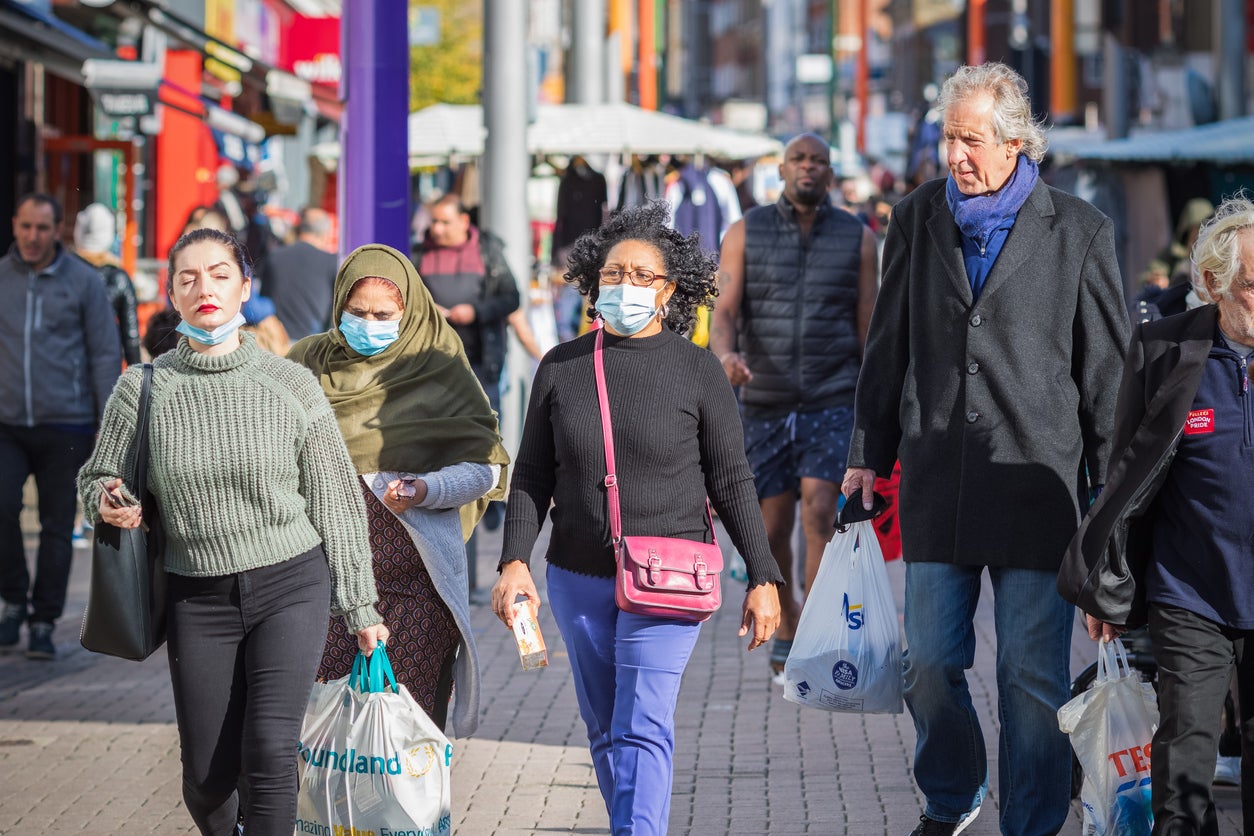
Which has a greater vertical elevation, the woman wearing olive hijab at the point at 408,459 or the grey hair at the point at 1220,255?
the grey hair at the point at 1220,255

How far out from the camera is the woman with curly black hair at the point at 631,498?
4.74 m

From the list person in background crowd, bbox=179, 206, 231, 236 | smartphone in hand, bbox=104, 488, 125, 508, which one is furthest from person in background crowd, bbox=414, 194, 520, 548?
smartphone in hand, bbox=104, 488, 125, 508

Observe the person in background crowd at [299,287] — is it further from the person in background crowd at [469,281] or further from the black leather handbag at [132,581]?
the black leather handbag at [132,581]

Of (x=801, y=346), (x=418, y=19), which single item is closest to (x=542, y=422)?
(x=801, y=346)

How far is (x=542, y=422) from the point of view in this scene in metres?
4.92

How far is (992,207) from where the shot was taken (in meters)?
5.08

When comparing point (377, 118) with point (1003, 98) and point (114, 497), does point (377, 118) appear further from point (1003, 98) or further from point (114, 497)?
point (114, 497)

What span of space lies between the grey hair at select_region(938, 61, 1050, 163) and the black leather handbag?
84.9 inches

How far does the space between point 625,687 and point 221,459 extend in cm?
109

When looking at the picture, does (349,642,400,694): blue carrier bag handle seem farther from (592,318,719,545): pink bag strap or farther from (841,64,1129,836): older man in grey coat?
(841,64,1129,836): older man in grey coat

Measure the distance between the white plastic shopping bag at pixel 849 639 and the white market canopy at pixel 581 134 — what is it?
40.5 ft

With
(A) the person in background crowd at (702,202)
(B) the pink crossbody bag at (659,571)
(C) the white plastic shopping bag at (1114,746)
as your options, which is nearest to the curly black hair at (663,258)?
(B) the pink crossbody bag at (659,571)

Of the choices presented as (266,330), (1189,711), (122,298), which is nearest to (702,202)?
(122,298)

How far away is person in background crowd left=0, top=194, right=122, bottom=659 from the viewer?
8906 millimetres
